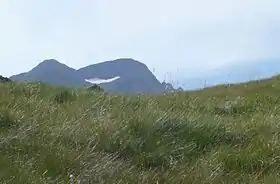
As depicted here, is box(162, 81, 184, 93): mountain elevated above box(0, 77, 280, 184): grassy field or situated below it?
above

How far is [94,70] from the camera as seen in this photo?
5802 inches

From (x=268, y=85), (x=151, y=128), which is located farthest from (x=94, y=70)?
(x=151, y=128)

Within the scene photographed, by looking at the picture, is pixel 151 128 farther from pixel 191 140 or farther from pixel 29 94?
pixel 29 94

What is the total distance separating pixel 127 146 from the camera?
681 centimetres

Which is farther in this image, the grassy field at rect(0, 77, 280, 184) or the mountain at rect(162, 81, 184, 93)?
the mountain at rect(162, 81, 184, 93)

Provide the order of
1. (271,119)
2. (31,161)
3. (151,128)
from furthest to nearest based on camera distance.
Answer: (271,119) < (151,128) < (31,161)

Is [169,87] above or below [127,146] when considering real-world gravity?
above

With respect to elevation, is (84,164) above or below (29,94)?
below

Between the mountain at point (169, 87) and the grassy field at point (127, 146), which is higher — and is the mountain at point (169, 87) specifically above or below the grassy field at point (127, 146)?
above

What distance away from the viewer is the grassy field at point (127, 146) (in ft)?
19.0

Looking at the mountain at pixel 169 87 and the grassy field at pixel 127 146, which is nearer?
the grassy field at pixel 127 146

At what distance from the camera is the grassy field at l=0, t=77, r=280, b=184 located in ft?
19.0

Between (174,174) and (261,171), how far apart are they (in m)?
1.11

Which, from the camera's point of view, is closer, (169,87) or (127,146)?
(127,146)
